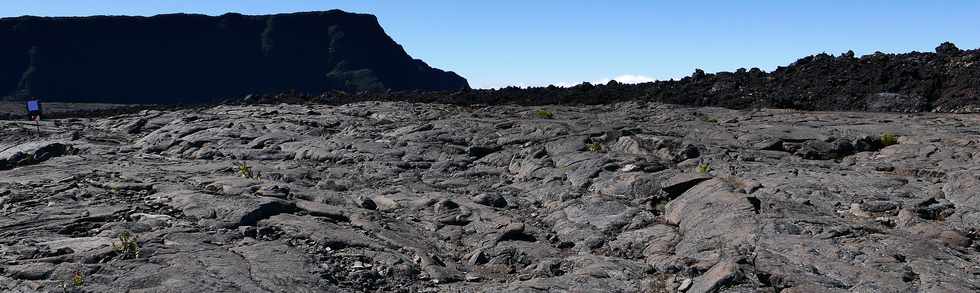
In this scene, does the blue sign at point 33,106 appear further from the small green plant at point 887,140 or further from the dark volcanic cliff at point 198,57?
the dark volcanic cliff at point 198,57

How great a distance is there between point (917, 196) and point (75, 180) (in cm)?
2099

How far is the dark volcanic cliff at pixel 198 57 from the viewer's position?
136m

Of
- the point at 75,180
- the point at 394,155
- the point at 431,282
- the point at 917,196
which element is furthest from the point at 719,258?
the point at 75,180

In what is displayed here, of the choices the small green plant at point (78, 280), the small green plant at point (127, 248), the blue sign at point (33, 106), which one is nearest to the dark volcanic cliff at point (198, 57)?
the blue sign at point (33, 106)

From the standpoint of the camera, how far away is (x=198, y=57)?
513 ft

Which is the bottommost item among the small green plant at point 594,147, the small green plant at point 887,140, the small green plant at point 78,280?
the small green plant at point 78,280

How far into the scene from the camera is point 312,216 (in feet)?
53.4

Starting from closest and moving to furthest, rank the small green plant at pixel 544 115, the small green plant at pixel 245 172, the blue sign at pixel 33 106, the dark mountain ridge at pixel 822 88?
1. the small green plant at pixel 245 172
2. the small green plant at pixel 544 115
3. the dark mountain ridge at pixel 822 88
4. the blue sign at pixel 33 106

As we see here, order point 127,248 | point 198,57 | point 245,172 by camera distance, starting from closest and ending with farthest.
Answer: point 127,248 < point 245,172 < point 198,57

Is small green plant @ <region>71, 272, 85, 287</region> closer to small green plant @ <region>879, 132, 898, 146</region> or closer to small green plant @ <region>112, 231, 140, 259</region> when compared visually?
small green plant @ <region>112, 231, 140, 259</region>

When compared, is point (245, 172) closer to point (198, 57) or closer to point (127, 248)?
point (127, 248)

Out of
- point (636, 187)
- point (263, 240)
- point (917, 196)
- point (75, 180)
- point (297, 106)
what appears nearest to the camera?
point (263, 240)

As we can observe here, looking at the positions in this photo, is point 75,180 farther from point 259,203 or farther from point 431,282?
point 431,282

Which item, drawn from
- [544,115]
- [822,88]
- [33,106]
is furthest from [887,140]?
[33,106]
